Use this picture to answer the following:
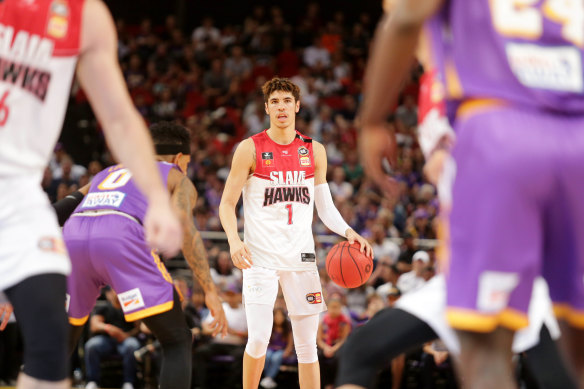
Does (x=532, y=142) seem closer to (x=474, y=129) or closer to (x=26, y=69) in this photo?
(x=474, y=129)

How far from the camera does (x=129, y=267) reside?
5445 millimetres

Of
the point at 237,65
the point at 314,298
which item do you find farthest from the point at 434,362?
the point at 237,65

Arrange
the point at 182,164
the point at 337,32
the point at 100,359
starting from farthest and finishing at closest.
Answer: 1. the point at 337,32
2. the point at 100,359
3. the point at 182,164

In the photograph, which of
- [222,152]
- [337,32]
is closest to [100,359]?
[222,152]

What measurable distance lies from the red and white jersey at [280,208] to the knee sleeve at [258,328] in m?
0.38

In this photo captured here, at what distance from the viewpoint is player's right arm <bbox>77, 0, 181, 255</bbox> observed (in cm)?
298

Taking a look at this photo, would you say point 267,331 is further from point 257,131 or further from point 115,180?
point 257,131

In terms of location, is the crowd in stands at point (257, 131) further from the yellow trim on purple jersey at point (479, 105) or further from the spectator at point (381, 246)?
the yellow trim on purple jersey at point (479, 105)

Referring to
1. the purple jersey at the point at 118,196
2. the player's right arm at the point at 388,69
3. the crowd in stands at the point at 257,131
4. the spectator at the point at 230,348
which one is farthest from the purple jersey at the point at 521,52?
the spectator at the point at 230,348

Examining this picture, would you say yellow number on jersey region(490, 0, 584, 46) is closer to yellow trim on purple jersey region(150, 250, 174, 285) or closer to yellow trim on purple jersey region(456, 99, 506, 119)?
yellow trim on purple jersey region(456, 99, 506, 119)

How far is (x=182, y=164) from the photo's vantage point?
6.14 meters

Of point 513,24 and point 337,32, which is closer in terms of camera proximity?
point 513,24

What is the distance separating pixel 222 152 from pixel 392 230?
522 cm

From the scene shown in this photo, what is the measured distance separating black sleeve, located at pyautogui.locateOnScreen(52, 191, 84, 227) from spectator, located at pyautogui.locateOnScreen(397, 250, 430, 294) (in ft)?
22.4
